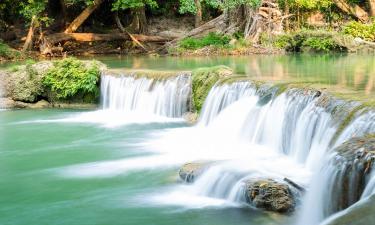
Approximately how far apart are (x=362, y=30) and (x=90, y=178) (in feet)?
71.5

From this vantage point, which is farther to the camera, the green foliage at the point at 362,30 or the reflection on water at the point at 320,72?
the green foliage at the point at 362,30

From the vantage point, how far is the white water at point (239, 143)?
8.84 metres

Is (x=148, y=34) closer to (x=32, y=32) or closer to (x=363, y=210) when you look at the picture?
(x=32, y=32)

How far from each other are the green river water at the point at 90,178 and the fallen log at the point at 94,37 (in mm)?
11951

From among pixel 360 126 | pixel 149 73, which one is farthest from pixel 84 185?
pixel 149 73

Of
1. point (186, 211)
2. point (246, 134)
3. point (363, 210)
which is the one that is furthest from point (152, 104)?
point (363, 210)

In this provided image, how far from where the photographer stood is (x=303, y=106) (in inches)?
445

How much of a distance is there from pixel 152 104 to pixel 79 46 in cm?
1466

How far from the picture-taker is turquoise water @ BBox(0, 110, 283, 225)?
27.3 feet

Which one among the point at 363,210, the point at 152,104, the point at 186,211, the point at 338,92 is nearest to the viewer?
the point at 363,210

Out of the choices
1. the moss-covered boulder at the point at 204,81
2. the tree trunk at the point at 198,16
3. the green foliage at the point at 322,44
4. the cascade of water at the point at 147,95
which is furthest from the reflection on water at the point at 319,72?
the tree trunk at the point at 198,16

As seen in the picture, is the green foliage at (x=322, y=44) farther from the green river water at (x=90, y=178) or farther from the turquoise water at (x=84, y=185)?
the turquoise water at (x=84, y=185)

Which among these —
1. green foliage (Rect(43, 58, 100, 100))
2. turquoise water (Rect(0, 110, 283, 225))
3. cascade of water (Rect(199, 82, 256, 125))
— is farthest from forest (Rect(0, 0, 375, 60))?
turquoise water (Rect(0, 110, 283, 225))

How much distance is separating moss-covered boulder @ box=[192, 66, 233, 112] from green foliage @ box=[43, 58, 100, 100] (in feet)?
13.5
